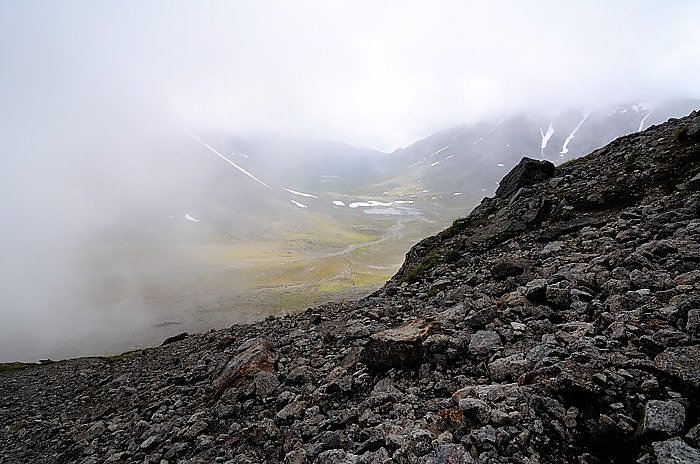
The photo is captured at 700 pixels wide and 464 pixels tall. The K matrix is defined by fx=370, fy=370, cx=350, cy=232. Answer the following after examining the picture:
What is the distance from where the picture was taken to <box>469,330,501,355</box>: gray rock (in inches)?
314

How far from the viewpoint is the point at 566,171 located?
20.4 meters

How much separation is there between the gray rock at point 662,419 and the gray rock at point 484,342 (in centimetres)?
313

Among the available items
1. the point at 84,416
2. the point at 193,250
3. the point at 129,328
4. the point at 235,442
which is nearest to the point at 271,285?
the point at 129,328

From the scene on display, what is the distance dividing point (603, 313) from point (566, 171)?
1550 cm

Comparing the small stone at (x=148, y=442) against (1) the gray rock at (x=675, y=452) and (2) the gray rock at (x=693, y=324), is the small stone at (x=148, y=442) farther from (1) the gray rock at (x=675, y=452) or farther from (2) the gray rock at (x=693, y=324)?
(2) the gray rock at (x=693, y=324)

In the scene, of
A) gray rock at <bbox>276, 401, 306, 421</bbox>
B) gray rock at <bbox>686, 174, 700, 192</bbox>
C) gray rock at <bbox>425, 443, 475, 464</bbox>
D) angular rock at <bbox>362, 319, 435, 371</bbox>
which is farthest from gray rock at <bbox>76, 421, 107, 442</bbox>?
gray rock at <bbox>686, 174, 700, 192</bbox>

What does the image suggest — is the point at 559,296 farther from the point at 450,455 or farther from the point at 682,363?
the point at 450,455

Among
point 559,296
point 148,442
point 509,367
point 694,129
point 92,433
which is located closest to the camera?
point 509,367

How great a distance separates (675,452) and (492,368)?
10.1 feet

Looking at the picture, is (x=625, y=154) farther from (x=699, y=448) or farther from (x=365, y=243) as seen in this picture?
(x=365, y=243)

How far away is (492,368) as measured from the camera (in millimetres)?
7266

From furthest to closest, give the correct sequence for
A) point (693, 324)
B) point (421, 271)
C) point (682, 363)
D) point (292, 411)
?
point (421, 271) < point (292, 411) < point (693, 324) < point (682, 363)

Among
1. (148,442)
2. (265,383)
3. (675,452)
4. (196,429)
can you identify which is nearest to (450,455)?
(675,452)

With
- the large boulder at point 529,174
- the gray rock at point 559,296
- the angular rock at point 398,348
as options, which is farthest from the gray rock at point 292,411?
the large boulder at point 529,174
